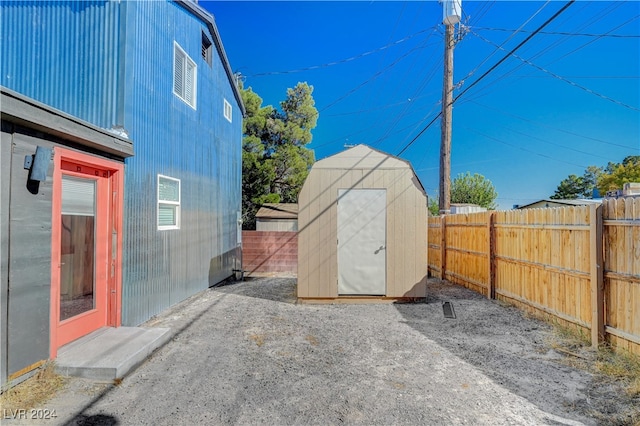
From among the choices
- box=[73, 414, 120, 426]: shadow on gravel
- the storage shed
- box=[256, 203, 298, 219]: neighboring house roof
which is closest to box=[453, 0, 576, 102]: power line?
the storage shed

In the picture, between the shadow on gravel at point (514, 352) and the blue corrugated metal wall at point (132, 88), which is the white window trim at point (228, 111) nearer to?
the blue corrugated metal wall at point (132, 88)

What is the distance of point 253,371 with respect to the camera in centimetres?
321

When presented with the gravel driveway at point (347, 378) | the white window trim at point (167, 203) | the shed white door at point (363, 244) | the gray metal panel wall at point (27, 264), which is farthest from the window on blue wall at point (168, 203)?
the shed white door at point (363, 244)

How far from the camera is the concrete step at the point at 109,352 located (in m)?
2.93

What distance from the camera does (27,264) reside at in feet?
9.23

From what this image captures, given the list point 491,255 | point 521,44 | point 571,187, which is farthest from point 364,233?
point 571,187

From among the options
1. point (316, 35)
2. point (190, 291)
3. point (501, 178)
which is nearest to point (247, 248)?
point (190, 291)

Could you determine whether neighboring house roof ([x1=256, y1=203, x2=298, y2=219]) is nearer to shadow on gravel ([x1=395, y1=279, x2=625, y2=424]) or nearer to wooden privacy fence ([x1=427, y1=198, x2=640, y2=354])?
wooden privacy fence ([x1=427, y1=198, x2=640, y2=354])

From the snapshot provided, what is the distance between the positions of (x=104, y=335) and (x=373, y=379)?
3173 millimetres

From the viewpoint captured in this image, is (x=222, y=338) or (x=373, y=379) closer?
(x=373, y=379)

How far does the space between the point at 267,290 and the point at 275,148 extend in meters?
12.2

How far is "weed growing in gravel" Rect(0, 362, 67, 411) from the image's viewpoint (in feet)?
7.91

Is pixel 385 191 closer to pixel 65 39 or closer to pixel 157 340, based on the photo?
pixel 157 340

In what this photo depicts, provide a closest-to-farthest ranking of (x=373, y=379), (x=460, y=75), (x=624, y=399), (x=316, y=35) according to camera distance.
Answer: (x=624, y=399)
(x=373, y=379)
(x=460, y=75)
(x=316, y=35)
